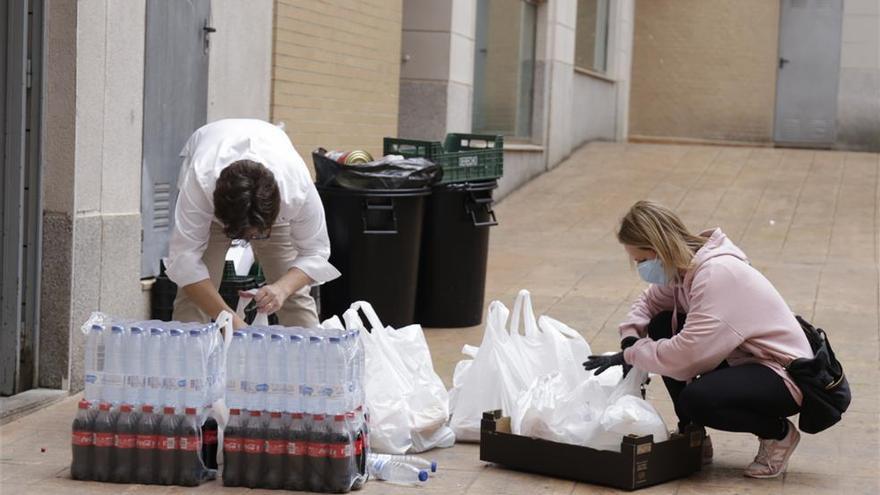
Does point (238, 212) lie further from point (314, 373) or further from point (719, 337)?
point (719, 337)

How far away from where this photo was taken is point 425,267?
920cm

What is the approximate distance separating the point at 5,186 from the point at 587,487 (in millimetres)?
3184

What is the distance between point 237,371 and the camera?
5.06 meters

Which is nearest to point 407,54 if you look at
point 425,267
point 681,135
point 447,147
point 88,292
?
point 447,147

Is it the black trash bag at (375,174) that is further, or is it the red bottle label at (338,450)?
the black trash bag at (375,174)

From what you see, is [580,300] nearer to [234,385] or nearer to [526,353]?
[526,353]

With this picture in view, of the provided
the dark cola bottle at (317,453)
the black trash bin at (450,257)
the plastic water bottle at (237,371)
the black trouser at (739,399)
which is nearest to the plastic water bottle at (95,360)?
the plastic water bottle at (237,371)

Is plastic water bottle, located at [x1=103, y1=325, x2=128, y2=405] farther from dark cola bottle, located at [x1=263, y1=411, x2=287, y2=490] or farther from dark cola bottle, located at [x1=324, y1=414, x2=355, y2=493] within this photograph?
dark cola bottle, located at [x1=324, y1=414, x2=355, y2=493]

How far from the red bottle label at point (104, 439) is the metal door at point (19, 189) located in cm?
167

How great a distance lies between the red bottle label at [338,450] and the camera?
16.6ft

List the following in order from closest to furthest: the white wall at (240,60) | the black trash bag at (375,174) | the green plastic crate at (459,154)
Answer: the black trash bag at (375,174) → the white wall at (240,60) → the green plastic crate at (459,154)

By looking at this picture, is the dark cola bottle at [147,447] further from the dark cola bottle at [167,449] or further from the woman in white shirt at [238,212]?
the woman in white shirt at [238,212]

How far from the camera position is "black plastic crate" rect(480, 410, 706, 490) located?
17.4 feet

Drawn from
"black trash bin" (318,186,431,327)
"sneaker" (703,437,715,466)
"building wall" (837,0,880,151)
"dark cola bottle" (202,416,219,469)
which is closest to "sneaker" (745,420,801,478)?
"sneaker" (703,437,715,466)
